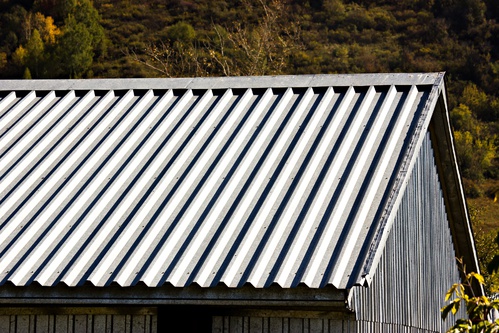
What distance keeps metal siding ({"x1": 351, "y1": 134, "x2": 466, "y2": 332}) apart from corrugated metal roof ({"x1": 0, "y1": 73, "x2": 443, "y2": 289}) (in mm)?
696

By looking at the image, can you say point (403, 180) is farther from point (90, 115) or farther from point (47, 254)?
point (90, 115)

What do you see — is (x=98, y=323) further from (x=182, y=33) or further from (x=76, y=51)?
(x=182, y=33)

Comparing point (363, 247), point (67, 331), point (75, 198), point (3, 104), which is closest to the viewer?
point (363, 247)

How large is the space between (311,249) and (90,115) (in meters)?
4.08

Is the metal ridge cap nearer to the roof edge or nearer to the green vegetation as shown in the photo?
the roof edge

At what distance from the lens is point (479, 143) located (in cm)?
6300

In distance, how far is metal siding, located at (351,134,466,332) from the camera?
925 cm

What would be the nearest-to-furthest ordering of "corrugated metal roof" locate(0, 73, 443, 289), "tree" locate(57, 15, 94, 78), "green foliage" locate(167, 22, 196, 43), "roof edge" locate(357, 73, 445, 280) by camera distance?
"roof edge" locate(357, 73, 445, 280)
"corrugated metal roof" locate(0, 73, 443, 289)
"tree" locate(57, 15, 94, 78)
"green foliage" locate(167, 22, 196, 43)

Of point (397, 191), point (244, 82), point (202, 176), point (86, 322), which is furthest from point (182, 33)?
point (86, 322)

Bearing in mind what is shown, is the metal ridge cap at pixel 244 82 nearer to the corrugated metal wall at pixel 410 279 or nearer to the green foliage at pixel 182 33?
the corrugated metal wall at pixel 410 279

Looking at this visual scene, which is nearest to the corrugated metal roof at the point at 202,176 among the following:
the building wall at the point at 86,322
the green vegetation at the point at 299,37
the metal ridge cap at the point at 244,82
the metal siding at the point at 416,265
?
the metal ridge cap at the point at 244,82

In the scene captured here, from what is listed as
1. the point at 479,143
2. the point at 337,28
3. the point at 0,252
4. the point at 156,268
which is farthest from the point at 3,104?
the point at 337,28

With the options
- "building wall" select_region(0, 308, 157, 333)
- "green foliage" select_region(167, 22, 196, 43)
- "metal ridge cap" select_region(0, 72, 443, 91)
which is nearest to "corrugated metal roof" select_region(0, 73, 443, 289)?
"metal ridge cap" select_region(0, 72, 443, 91)

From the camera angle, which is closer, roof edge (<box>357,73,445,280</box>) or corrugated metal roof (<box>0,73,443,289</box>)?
roof edge (<box>357,73,445,280</box>)
